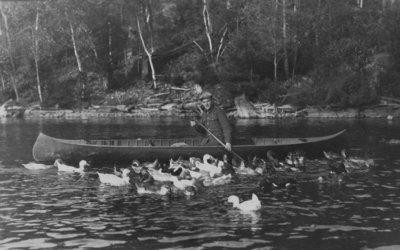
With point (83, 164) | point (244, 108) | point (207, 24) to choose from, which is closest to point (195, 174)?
point (83, 164)

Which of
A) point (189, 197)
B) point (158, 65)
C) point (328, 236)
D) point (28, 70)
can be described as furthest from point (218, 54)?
point (328, 236)

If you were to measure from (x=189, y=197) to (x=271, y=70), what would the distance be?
4363cm

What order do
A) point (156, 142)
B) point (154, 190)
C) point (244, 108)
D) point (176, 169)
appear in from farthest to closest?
point (244, 108)
point (156, 142)
point (176, 169)
point (154, 190)

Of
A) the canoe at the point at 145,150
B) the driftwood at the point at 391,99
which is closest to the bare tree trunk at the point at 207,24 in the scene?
the driftwood at the point at 391,99

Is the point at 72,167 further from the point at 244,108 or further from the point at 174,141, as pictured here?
the point at 244,108

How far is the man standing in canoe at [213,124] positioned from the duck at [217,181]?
3.33 metres

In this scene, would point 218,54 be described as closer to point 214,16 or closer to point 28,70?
point 214,16

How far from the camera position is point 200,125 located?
69.6 ft

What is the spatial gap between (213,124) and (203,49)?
40.7m

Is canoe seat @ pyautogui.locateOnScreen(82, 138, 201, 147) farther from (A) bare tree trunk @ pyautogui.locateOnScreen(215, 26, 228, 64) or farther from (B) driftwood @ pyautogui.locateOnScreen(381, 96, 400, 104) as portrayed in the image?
(A) bare tree trunk @ pyautogui.locateOnScreen(215, 26, 228, 64)

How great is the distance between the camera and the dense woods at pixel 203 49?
51.9 metres

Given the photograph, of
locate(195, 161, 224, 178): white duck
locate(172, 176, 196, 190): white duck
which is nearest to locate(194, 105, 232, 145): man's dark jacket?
locate(195, 161, 224, 178): white duck

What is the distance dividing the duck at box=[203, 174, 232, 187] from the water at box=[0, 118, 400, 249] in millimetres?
271

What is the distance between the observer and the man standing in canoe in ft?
66.7
